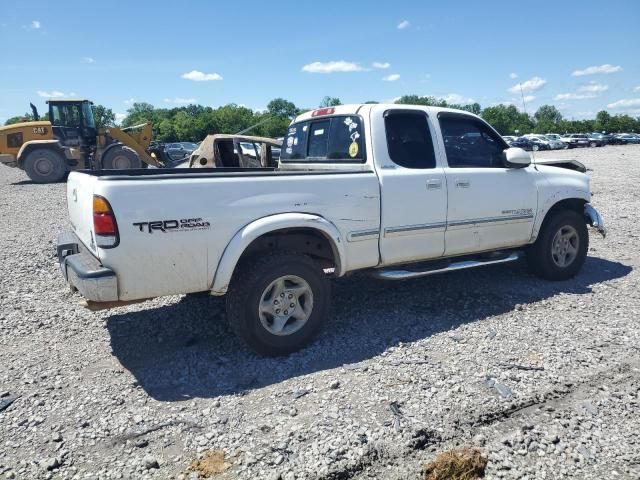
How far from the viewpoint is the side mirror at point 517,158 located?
5102mm

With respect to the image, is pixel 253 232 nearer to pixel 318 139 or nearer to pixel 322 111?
pixel 318 139

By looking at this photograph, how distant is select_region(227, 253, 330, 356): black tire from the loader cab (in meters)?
16.5

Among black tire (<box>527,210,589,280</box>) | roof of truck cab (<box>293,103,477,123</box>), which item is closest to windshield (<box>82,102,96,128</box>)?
roof of truck cab (<box>293,103,477,123</box>)

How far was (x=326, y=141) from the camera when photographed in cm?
504

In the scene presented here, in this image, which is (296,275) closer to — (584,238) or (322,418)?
(322,418)

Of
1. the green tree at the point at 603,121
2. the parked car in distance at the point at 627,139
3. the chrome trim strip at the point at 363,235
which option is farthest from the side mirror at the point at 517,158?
the green tree at the point at 603,121

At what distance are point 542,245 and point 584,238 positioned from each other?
66 cm

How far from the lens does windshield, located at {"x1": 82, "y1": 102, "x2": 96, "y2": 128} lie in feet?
57.7

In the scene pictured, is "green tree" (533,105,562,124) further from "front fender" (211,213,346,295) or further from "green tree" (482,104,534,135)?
"front fender" (211,213,346,295)

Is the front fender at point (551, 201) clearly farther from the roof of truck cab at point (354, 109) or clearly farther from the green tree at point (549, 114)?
the green tree at point (549, 114)

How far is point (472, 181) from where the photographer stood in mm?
4871

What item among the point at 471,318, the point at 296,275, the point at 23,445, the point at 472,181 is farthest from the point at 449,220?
the point at 23,445

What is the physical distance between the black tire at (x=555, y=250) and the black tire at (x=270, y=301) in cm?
292

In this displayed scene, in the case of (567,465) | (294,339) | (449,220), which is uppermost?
(449,220)
